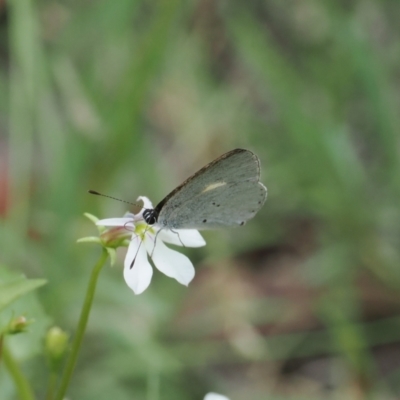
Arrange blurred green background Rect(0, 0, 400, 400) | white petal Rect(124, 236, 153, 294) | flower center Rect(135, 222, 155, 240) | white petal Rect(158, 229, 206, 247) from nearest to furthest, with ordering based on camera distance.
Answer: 1. white petal Rect(124, 236, 153, 294)
2. flower center Rect(135, 222, 155, 240)
3. white petal Rect(158, 229, 206, 247)
4. blurred green background Rect(0, 0, 400, 400)

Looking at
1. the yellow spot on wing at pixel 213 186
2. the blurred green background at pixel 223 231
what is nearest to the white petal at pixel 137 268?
the yellow spot on wing at pixel 213 186

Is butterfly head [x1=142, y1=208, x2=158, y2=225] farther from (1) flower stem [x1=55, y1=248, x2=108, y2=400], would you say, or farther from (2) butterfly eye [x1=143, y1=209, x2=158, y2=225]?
(1) flower stem [x1=55, y1=248, x2=108, y2=400]

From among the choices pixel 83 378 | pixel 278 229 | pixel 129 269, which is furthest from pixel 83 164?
pixel 129 269

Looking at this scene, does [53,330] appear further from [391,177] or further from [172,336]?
[391,177]

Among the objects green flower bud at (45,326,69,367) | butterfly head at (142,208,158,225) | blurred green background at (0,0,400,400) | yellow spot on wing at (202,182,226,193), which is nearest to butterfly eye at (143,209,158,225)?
butterfly head at (142,208,158,225)

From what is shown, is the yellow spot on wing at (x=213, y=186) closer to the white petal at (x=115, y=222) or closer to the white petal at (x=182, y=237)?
the white petal at (x=182, y=237)

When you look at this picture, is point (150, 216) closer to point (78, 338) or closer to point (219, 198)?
point (219, 198)

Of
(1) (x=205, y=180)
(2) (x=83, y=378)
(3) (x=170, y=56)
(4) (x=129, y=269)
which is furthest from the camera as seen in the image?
(3) (x=170, y=56)
